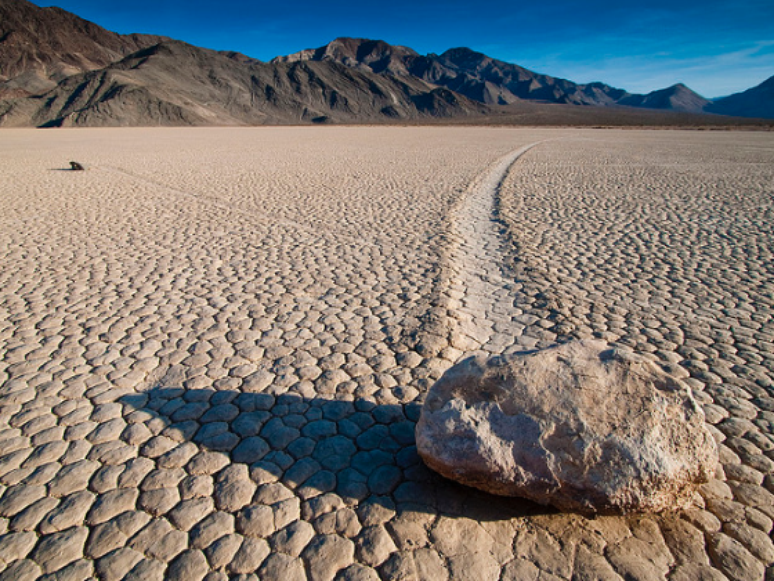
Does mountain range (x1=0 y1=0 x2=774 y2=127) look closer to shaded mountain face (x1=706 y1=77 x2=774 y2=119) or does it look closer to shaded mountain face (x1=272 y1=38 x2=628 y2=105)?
shaded mountain face (x1=272 y1=38 x2=628 y2=105)

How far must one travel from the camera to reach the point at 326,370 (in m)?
3.65

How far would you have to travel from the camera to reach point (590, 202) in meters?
9.92

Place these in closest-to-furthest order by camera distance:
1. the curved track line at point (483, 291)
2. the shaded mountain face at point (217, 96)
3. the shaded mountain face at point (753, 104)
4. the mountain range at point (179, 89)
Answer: the curved track line at point (483, 291) < the shaded mountain face at point (217, 96) < the mountain range at point (179, 89) < the shaded mountain face at point (753, 104)

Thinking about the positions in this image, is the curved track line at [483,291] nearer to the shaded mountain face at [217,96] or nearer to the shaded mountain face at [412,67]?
the shaded mountain face at [217,96]

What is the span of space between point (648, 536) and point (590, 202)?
8.82m

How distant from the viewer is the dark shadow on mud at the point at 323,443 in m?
2.46

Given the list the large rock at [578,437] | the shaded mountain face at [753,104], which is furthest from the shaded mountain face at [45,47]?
the shaded mountain face at [753,104]

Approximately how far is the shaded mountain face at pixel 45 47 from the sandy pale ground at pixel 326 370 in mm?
97464

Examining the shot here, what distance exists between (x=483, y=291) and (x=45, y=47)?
422 ft

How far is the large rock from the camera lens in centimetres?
218

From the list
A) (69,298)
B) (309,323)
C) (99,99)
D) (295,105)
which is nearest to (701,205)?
(309,323)

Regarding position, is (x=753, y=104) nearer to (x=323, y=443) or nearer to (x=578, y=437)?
(x=578, y=437)

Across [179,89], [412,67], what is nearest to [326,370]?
[179,89]

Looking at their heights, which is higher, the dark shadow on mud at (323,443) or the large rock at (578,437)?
the large rock at (578,437)
